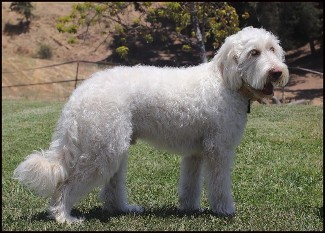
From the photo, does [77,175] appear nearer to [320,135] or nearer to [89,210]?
[89,210]

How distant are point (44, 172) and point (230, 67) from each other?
215cm

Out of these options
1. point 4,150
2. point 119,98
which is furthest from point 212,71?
point 4,150

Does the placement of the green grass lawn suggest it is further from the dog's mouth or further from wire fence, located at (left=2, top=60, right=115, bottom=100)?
wire fence, located at (left=2, top=60, right=115, bottom=100)

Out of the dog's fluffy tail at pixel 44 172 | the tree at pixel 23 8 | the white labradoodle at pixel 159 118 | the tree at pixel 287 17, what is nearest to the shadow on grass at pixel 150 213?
the white labradoodle at pixel 159 118

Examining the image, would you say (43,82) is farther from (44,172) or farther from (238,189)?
(44,172)

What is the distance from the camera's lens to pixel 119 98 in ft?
17.4

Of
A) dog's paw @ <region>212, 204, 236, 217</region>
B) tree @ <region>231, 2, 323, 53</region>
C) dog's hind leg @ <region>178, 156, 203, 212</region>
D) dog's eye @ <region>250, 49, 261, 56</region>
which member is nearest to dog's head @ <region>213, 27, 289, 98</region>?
dog's eye @ <region>250, 49, 261, 56</region>

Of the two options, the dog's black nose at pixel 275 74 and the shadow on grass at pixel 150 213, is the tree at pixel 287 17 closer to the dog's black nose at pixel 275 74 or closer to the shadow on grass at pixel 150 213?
the shadow on grass at pixel 150 213

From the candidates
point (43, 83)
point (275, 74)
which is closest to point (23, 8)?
point (43, 83)

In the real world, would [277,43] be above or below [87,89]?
above

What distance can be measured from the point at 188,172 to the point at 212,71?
117 cm

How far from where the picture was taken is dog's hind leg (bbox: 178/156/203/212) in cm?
606

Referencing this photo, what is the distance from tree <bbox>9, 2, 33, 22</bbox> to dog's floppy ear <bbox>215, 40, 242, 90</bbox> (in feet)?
142

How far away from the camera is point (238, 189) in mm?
7309
